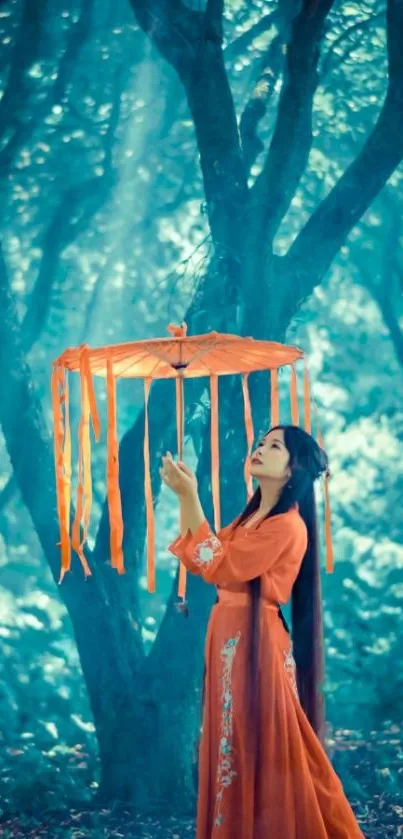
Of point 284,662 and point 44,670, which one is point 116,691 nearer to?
point 44,670

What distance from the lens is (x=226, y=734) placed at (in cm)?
245

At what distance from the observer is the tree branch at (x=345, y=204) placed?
3.68 m

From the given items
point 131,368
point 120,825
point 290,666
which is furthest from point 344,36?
point 120,825

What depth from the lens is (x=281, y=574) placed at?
2514 mm

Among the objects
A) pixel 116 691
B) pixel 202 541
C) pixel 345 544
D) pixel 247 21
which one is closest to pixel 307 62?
pixel 247 21

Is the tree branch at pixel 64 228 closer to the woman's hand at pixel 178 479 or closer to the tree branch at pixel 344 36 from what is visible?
the tree branch at pixel 344 36

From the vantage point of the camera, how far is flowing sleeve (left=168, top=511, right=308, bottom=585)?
245 centimetres

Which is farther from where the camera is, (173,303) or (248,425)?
(173,303)

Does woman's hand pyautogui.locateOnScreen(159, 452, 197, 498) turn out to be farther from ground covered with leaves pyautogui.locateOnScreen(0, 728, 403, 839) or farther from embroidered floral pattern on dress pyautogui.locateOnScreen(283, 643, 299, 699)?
ground covered with leaves pyautogui.locateOnScreen(0, 728, 403, 839)

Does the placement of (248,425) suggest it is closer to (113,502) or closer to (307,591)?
(113,502)

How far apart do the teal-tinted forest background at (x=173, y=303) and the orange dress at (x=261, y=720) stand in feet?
3.30

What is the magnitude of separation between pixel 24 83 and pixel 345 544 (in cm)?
216

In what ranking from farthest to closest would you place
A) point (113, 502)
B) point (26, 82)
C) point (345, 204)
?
point (26, 82), point (345, 204), point (113, 502)

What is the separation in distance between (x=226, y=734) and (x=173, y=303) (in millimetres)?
1749
